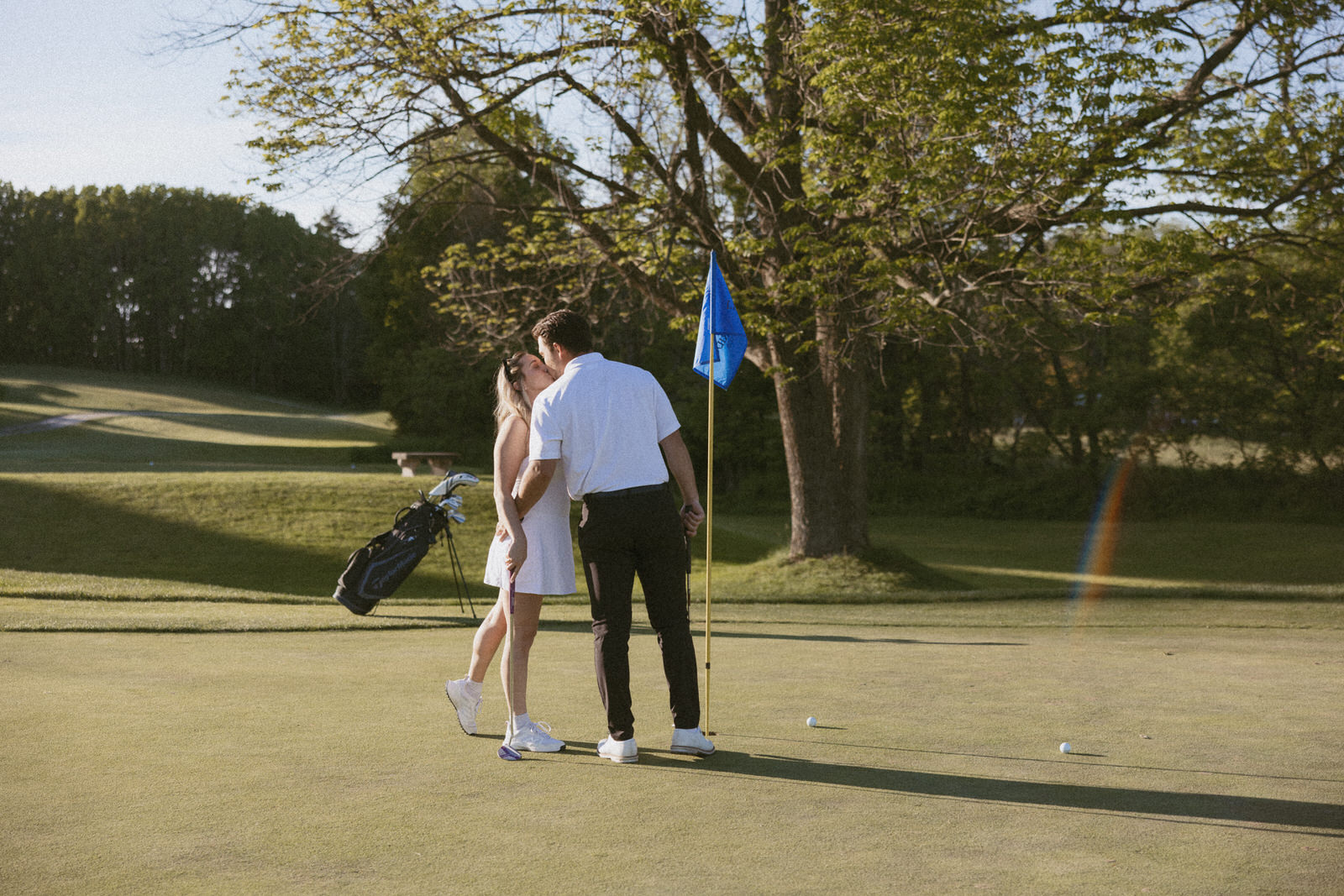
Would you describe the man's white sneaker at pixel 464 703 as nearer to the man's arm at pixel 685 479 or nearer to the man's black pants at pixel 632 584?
the man's black pants at pixel 632 584

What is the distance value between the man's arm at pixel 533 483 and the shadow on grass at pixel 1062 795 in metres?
1.44

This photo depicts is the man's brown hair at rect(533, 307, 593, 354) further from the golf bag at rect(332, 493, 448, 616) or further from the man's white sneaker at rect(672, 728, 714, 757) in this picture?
the golf bag at rect(332, 493, 448, 616)

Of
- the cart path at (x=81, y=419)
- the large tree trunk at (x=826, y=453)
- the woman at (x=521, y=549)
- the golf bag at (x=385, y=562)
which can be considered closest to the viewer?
the woman at (x=521, y=549)

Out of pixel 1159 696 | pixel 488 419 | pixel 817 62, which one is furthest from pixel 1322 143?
pixel 488 419

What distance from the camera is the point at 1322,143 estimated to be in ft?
50.4

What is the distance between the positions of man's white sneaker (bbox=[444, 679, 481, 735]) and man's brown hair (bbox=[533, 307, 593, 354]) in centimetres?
171

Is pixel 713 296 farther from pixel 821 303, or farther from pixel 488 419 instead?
pixel 488 419

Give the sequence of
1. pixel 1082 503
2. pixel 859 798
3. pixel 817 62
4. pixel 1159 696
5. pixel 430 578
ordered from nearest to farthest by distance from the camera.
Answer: pixel 859 798
pixel 1159 696
pixel 817 62
pixel 430 578
pixel 1082 503

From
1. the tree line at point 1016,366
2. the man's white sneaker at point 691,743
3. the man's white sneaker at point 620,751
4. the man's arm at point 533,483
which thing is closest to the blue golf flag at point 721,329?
the man's arm at point 533,483

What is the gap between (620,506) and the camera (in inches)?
207

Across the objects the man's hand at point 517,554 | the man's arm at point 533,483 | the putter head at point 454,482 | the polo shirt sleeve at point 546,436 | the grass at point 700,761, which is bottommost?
the grass at point 700,761

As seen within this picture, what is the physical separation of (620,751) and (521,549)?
1.00 m

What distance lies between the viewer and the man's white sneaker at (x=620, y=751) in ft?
16.8

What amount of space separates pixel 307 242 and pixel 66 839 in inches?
3326
